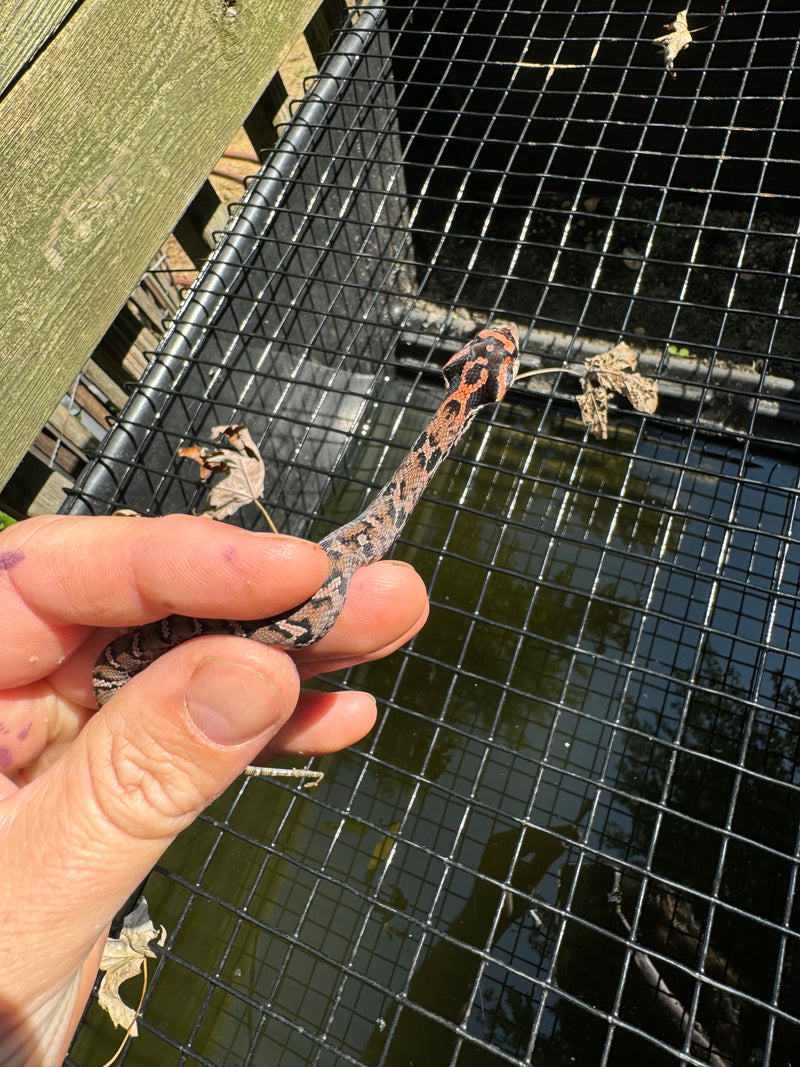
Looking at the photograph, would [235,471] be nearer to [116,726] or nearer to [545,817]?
[116,726]

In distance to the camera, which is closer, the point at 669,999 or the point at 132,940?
the point at 132,940

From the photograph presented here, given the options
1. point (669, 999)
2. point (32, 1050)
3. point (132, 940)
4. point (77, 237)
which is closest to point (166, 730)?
point (32, 1050)

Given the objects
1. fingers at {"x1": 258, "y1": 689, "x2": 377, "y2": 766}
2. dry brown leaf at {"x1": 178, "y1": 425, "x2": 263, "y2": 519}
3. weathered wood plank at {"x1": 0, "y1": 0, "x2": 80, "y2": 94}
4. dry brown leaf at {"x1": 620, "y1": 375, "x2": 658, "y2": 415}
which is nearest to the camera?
weathered wood plank at {"x1": 0, "y1": 0, "x2": 80, "y2": 94}

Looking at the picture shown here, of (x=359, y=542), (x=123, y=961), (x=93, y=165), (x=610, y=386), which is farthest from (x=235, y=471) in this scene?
(x=123, y=961)

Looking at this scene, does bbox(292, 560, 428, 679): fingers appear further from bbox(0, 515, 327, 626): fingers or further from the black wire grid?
the black wire grid

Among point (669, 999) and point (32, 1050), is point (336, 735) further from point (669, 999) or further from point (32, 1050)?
point (669, 999)

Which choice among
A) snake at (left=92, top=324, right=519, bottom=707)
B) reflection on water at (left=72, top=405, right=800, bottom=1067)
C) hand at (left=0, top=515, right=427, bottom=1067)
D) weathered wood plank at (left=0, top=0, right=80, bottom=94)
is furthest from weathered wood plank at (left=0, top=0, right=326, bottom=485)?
reflection on water at (left=72, top=405, right=800, bottom=1067)
